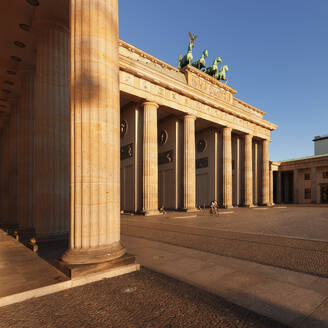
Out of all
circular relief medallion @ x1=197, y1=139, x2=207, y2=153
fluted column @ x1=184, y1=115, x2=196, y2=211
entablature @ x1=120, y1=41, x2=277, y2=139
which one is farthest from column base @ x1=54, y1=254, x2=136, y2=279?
circular relief medallion @ x1=197, y1=139, x2=207, y2=153

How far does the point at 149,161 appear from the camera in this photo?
82.3 feet

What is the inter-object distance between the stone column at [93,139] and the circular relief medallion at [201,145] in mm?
32591

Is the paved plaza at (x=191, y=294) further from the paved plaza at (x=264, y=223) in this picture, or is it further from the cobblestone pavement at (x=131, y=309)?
the paved plaza at (x=264, y=223)

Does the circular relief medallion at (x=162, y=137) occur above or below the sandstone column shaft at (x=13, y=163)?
above

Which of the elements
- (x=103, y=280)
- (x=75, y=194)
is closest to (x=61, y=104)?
(x=75, y=194)

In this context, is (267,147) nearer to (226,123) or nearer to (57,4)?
(226,123)

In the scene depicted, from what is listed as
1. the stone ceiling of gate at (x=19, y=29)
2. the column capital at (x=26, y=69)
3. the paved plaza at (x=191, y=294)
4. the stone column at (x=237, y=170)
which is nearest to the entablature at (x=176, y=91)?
the stone column at (x=237, y=170)

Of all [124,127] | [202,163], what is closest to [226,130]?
[202,163]

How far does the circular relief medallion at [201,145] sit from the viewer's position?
1497 inches

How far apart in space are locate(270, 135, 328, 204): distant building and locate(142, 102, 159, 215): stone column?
43935 mm

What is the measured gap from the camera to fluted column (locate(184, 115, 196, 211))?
94.3 feet

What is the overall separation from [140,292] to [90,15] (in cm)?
727

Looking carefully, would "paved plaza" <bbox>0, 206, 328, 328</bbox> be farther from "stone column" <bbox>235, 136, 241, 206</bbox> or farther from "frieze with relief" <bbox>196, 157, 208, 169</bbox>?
"stone column" <bbox>235, 136, 241, 206</bbox>

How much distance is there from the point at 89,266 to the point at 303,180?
213ft
